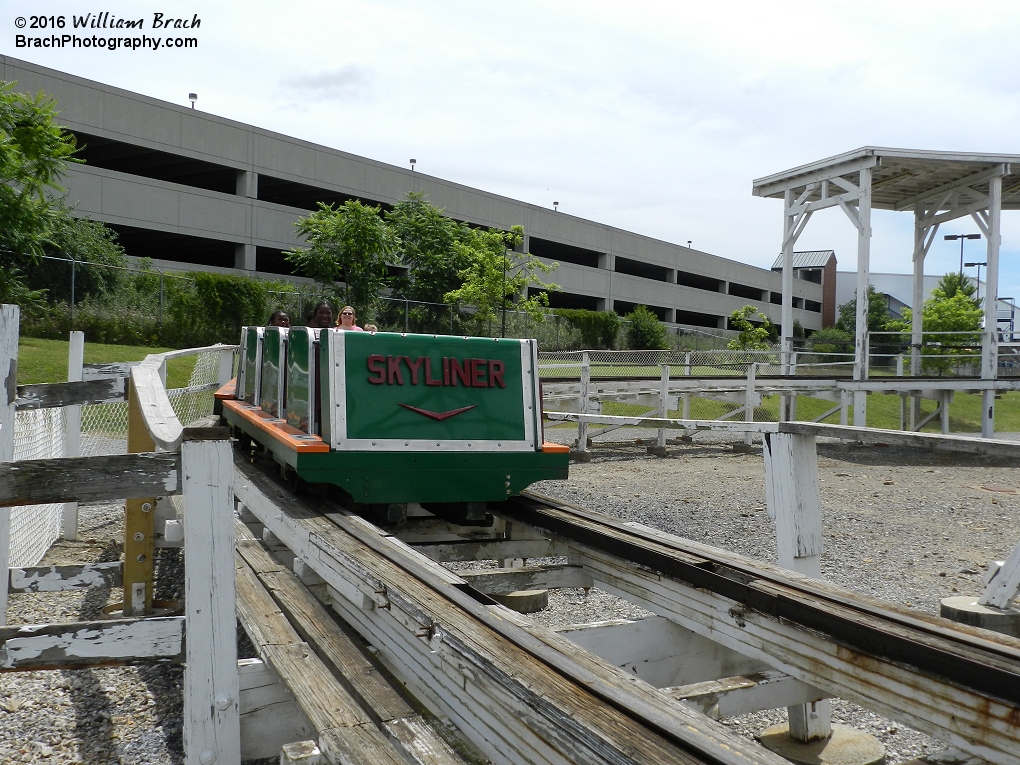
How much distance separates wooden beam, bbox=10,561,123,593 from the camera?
5.00m

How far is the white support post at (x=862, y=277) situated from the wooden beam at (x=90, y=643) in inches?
677

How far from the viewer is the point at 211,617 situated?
8.76 feet

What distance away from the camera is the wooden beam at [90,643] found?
2.57 metres

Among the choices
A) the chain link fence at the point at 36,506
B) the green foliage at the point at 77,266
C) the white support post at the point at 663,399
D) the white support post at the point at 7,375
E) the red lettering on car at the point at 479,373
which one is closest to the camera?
the white support post at the point at 7,375

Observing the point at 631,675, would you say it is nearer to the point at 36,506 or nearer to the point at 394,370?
the point at 394,370

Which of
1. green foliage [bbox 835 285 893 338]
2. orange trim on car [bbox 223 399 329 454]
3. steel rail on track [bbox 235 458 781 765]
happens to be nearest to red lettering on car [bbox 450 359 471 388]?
orange trim on car [bbox 223 399 329 454]

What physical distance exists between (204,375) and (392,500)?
6.60m

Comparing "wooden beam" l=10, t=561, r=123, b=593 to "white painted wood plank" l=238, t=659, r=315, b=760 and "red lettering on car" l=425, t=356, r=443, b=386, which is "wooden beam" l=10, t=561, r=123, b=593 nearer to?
"red lettering on car" l=425, t=356, r=443, b=386

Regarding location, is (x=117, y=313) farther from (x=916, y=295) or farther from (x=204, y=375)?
(x=916, y=295)

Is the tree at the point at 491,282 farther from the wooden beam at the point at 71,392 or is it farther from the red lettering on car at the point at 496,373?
the wooden beam at the point at 71,392

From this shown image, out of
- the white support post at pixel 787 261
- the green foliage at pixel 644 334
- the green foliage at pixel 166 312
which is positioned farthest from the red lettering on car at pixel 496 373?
the green foliage at pixel 644 334

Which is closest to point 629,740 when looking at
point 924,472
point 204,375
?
point 204,375

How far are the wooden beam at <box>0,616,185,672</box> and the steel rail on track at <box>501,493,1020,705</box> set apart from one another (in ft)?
7.48

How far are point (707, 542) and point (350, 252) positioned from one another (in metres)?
22.1
